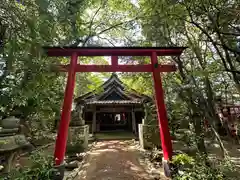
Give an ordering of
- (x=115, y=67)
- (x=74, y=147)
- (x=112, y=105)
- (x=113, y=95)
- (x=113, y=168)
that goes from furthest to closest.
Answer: (x=113, y=95)
(x=112, y=105)
(x=74, y=147)
(x=115, y=67)
(x=113, y=168)

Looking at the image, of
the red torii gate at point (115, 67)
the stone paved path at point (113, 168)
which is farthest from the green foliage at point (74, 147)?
the red torii gate at point (115, 67)

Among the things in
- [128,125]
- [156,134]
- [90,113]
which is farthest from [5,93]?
[128,125]

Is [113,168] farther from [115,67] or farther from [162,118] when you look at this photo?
[115,67]

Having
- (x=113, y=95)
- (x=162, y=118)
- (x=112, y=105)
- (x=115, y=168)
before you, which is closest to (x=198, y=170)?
(x=162, y=118)

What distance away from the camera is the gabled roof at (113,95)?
1123 centimetres

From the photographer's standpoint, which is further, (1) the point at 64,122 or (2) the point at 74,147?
(2) the point at 74,147

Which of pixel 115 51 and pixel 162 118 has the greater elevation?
pixel 115 51

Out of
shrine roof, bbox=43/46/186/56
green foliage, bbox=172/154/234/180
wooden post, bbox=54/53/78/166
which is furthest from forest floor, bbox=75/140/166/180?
shrine roof, bbox=43/46/186/56

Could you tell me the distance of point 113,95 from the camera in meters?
12.6

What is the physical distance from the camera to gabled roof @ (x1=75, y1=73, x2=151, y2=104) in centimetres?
1123

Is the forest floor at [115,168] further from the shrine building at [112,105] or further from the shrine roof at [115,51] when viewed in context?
the shrine building at [112,105]

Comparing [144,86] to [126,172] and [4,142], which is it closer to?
[126,172]

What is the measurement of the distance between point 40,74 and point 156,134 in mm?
5648

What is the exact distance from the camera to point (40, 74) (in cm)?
313
